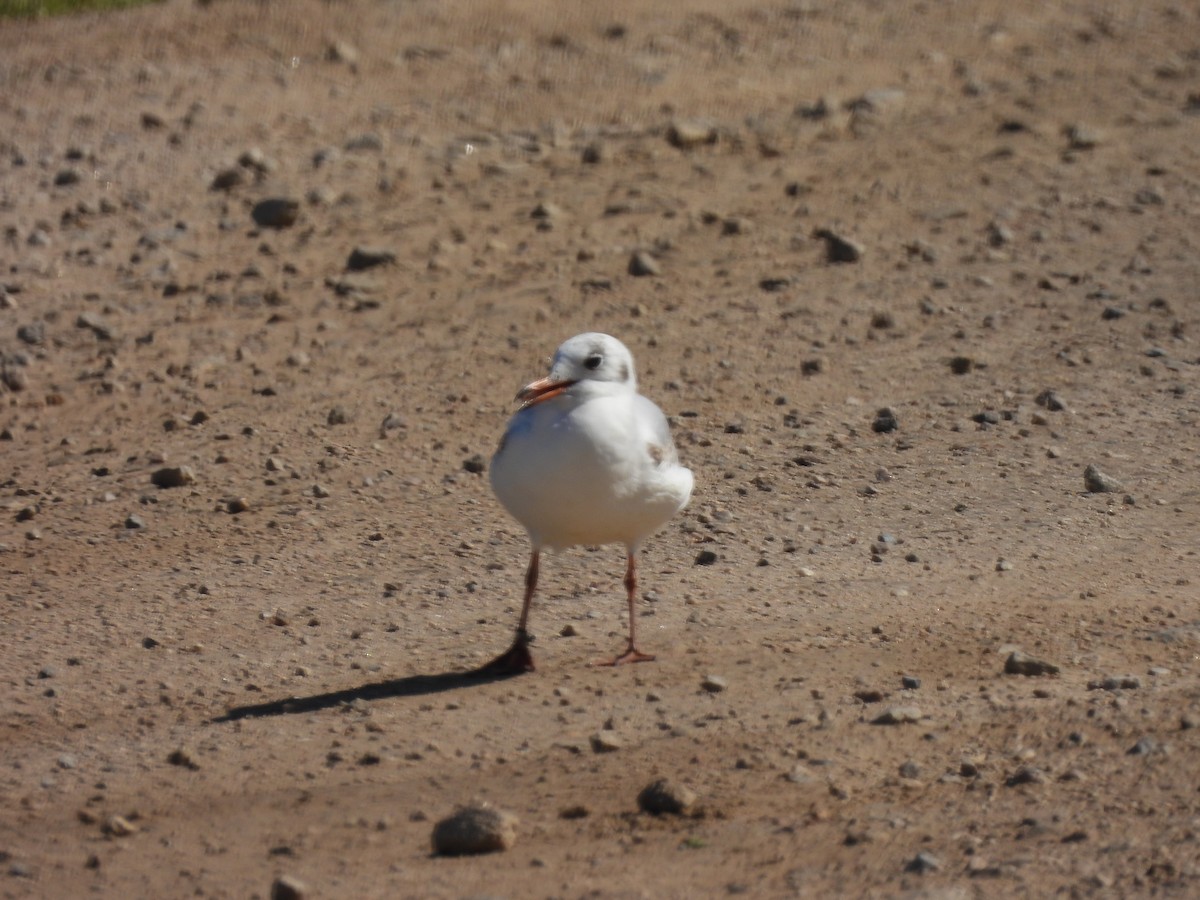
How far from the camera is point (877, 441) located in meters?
9.07

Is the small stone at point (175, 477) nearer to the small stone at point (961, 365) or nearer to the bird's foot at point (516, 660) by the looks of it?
the bird's foot at point (516, 660)

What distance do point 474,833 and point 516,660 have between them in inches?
55.1

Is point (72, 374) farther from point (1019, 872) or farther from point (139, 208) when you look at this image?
point (1019, 872)

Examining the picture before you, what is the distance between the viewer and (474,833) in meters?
5.42

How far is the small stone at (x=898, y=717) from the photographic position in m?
6.11

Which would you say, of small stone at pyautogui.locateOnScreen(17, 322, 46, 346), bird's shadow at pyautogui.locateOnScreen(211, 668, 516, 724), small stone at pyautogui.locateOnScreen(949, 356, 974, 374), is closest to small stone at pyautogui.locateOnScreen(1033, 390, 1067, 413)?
small stone at pyautogui.locateOnScreen(949, 356, 974, 374)

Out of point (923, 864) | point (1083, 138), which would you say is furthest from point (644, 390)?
point (923, 864)

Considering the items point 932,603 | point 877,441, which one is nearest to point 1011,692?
point 932,603

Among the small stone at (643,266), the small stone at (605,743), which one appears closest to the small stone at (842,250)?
the small stone at (643,266)

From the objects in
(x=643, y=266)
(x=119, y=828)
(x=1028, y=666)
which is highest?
(x=643, y=266)

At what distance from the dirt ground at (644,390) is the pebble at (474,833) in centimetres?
5

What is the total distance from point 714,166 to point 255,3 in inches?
223

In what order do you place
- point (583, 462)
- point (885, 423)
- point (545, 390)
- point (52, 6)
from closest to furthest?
1. point (583, 462)
2. point (545, 390)
3. point (885, 423)
4. point (52, 6)

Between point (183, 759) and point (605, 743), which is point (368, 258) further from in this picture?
point (605, 743)
